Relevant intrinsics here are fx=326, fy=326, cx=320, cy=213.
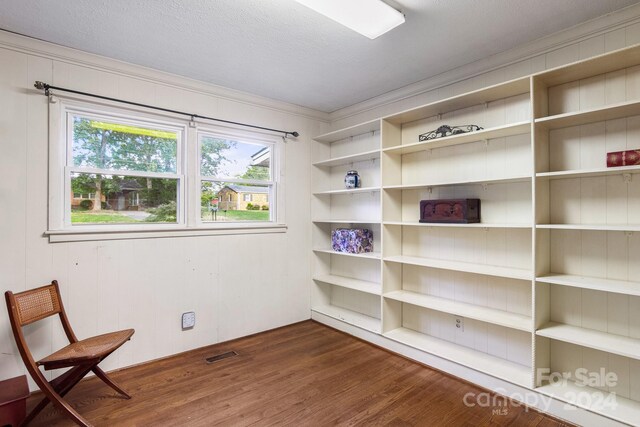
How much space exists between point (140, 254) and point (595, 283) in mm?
3368

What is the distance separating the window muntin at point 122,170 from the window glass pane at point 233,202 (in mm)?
280

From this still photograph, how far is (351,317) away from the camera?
3.70 m

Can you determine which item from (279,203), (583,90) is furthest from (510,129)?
(279,203)

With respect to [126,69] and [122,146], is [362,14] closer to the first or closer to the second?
[126,69]

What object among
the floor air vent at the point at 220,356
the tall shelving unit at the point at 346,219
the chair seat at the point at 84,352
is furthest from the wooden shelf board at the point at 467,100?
the chair seat at the point at 84,352

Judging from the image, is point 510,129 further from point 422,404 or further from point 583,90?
point 422,404

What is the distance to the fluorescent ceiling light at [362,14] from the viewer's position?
74.3 inches

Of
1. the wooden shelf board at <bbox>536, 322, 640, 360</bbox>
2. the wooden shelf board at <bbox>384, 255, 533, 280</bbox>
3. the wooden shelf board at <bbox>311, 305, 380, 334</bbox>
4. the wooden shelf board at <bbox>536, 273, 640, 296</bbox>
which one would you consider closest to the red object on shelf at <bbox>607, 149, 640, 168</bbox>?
the wooden shelf board at <bbox>536, 273, 640, 296</bbox>

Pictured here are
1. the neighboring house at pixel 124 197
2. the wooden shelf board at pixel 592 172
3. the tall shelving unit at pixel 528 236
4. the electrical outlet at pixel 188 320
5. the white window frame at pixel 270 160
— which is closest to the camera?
the wooden shelf board at pixel 592 172

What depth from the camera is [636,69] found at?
2.06m

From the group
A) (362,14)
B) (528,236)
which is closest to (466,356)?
(528,236)

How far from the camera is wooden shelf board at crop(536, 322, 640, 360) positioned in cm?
190

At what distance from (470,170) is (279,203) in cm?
204

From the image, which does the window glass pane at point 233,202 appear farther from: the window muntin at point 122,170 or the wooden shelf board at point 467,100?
the wooden shelf board at point 467,100
